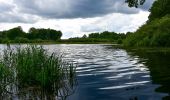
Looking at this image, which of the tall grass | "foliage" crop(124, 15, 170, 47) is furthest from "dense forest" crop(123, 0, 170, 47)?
the tall grass

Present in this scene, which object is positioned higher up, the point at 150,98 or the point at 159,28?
the point at 159,28

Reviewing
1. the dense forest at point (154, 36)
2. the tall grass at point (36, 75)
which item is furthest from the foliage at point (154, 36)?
the tall grass at point (36, 75)

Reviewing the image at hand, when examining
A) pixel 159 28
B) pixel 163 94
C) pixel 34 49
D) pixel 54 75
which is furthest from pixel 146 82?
pixel 159 28

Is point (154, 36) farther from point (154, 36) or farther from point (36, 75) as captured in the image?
point (36, 75)

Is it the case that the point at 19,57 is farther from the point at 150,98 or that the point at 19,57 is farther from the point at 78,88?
the point at 150,98

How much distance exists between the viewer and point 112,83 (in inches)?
746

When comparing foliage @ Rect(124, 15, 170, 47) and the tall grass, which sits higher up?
foliage @ Rect(124, 15, 170, 47)

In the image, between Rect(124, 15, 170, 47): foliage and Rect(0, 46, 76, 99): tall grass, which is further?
Rect(124, 15, 170, 47): foliage

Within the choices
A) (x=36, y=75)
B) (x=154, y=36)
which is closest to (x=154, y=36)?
(x=154, y=36)

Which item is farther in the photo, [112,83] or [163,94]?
[112,83]

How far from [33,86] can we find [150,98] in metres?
6.42

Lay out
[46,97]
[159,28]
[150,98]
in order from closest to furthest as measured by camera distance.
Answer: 1. [150,98]
2. [46,97]
3. [159,28]

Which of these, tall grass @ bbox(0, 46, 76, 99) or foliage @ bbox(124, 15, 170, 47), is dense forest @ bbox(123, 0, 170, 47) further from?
tall grass @ bbox(0, 46, 76, 99)

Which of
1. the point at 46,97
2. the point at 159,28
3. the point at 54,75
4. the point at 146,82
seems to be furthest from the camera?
the point at 159,28
